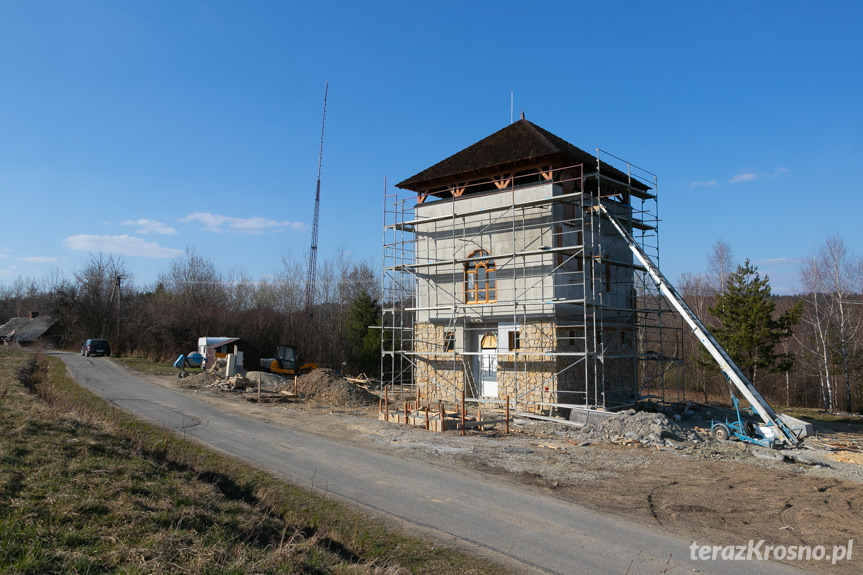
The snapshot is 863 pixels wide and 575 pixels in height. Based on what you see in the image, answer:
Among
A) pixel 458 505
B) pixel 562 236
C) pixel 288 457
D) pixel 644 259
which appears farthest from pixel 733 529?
pixel 562 236

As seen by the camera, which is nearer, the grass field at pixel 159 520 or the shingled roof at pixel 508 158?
the grass field at pixel 159 520

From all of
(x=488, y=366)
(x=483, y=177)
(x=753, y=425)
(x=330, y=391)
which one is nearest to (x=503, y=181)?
(x=483, y=177)

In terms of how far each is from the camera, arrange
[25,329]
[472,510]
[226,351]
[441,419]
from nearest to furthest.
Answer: [472,510], [441,419], [226,351], [25,329]

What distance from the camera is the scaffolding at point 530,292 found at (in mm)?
20156

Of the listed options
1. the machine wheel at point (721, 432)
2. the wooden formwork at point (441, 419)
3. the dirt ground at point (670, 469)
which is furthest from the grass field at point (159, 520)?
the machine wheel at point (721, 432)

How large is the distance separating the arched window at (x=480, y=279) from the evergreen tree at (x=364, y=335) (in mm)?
18376

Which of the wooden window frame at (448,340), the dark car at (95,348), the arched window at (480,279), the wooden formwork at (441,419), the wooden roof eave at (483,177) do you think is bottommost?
the wooden formwork at (441,419)

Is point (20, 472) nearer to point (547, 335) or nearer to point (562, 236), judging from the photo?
point (547, 335)

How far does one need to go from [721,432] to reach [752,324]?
1625 cm

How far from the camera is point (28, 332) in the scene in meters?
56.8

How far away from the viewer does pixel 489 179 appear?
2256 cm

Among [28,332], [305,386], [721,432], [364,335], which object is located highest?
[364,335]

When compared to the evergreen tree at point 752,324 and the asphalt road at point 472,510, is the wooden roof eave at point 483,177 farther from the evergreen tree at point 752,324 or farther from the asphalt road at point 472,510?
the evergreen tree at point 752,324

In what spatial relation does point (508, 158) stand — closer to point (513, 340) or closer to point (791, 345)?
point (513, 340)
